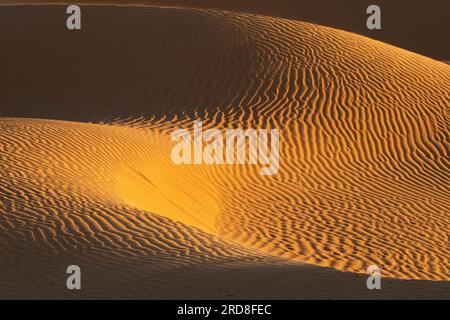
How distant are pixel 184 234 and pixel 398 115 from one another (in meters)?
9.49

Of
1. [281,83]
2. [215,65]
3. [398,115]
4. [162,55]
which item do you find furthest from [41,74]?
[398,115]

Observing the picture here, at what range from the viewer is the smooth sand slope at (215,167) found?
9219 millimetres

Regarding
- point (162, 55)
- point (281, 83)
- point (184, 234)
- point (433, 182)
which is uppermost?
point (162, 55)

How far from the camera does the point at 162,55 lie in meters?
21.0

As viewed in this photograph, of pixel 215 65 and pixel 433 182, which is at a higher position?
pixel 215 65

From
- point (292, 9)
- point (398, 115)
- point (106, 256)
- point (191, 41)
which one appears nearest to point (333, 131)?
point (398, 115)

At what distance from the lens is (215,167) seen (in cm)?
1584

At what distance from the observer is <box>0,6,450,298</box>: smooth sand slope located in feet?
30.2

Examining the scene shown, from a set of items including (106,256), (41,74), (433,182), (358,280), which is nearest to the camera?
(358,280)

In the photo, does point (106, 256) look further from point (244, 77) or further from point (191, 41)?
point (191, 41)

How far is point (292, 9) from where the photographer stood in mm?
34812

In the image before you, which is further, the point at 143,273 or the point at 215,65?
the point at 215,65

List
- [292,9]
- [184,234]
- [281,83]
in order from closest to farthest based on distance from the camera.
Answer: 1. [184,234]
2. [281,83]
3. [292,9]

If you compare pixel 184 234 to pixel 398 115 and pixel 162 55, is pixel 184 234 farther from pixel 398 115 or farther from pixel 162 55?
pixel 162 55
